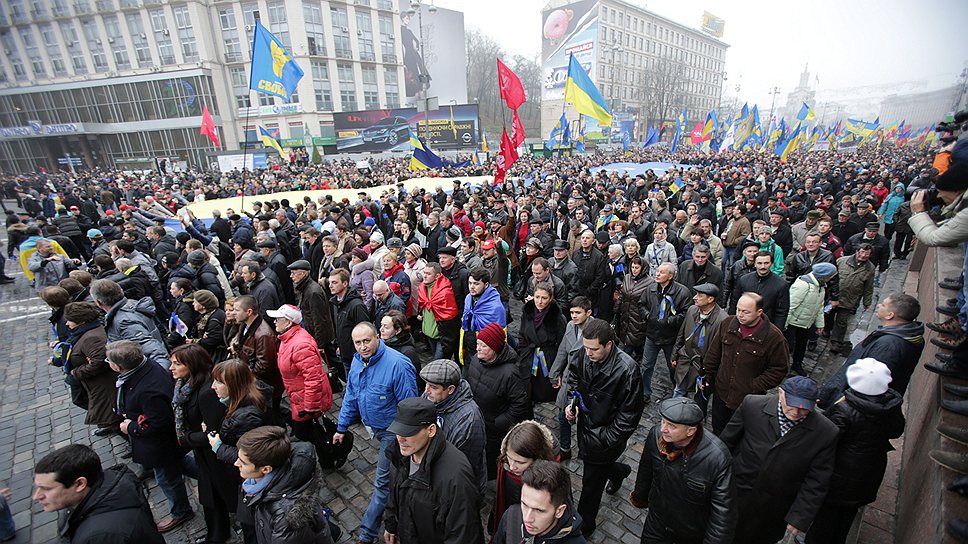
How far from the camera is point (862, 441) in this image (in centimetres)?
291

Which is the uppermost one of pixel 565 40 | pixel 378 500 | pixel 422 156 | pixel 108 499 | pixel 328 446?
pixel 565 40

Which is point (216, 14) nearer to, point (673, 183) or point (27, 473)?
point (673, 183)

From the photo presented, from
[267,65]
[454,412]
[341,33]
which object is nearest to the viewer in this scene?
[454,412]

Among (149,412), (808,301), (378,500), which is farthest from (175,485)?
(808,301)

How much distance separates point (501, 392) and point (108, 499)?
8.70 ft

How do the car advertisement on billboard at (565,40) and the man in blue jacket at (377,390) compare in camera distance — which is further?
the car advertisement on billboard at (565,40)

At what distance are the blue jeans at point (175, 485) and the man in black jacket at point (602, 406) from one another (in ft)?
12.2

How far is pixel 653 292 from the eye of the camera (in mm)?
5367

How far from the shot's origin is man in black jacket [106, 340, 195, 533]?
11.7 feet

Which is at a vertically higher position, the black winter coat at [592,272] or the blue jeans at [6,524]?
the black winter coat at [592,272]

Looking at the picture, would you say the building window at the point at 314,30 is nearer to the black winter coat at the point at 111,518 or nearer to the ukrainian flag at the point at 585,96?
the ukrainian flag at the point at 585,96

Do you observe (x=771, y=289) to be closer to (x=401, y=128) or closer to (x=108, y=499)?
(x=108, y=499)

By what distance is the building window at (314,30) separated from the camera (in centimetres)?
4722

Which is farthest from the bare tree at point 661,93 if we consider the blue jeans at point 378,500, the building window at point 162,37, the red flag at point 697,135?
the blue jeans at point 378,500
